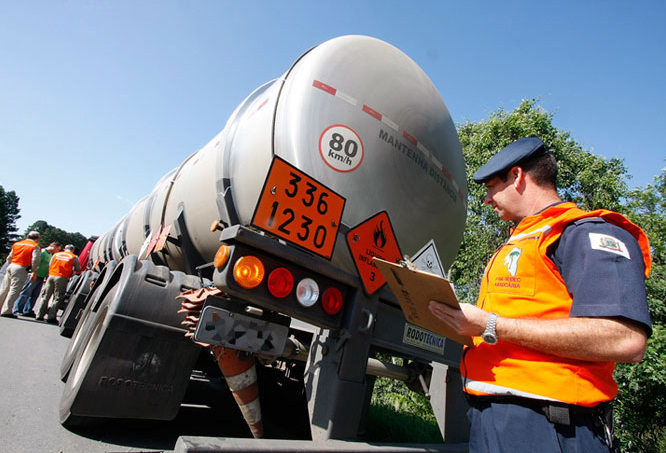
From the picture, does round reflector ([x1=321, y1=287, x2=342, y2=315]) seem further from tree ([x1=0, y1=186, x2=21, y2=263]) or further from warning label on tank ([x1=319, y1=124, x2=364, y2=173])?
tree ([x1=0, y1=186, x2=21, y2=263])

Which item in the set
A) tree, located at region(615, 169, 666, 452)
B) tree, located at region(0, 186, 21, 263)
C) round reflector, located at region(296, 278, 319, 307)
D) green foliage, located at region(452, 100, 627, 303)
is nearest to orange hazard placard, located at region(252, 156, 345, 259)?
round reflector, located at region(296, 278, 319, 307)

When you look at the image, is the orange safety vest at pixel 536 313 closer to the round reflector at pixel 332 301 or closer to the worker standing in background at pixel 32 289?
the round reflector at pixel 332 301

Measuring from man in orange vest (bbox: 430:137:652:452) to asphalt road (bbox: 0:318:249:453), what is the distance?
1786mm

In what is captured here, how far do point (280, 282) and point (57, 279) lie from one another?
946 cm

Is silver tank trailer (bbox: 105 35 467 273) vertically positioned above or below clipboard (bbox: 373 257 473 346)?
above

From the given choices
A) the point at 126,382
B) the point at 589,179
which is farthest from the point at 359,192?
the point at 589,179

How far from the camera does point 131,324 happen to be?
2383 millimetres

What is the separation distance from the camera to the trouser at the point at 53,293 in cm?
910

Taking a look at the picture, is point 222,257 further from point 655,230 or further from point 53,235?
point 53,235

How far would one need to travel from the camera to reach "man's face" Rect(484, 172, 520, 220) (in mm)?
1604

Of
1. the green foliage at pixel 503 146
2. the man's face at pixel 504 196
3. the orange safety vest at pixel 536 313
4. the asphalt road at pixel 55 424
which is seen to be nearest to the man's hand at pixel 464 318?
the orange safety vest at pixel 536 313

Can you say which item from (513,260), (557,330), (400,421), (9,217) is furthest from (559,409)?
(9,217)

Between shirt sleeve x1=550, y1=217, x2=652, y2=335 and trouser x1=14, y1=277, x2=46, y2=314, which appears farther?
trouser x1=14, y1=277, x2=46, y2=314

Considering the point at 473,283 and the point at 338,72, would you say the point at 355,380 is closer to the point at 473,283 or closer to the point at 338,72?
the point at 338,72
